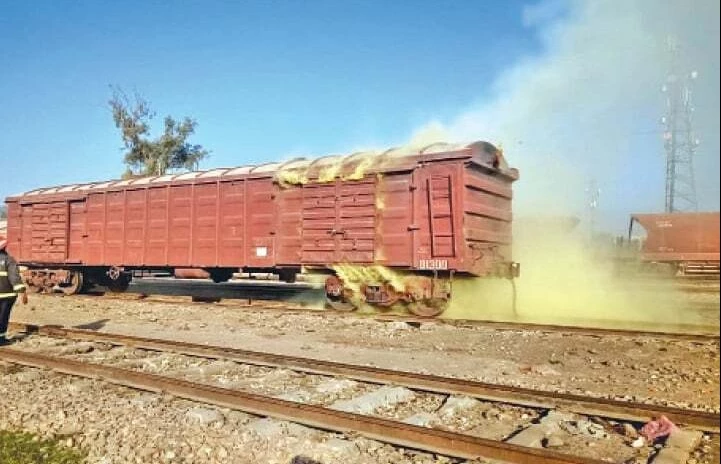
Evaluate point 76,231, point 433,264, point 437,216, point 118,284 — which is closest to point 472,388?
point 433,264

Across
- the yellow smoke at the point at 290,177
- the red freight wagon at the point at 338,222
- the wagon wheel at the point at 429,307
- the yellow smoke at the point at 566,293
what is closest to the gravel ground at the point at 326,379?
the wagon wheel at the point at 429,307

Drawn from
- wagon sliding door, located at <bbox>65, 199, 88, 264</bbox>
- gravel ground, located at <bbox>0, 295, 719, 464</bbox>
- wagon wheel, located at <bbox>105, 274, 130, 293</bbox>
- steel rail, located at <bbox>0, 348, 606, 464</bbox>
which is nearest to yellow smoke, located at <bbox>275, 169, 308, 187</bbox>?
gravel ground, located at <bbox>0, 295, 719, 464</bbox>

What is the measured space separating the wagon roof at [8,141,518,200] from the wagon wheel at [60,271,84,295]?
558cm

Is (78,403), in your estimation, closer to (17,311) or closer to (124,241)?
(17,311)

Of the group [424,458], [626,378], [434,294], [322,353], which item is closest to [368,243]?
[434,294]

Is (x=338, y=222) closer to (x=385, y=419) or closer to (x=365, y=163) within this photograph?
(x=365, y=163)

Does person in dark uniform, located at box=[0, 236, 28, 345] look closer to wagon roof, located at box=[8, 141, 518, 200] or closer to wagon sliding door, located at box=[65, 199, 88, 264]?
wagon roof, located at box=[8, 141, 518, 200]

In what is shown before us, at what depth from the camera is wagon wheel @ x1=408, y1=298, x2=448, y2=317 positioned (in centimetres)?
1262

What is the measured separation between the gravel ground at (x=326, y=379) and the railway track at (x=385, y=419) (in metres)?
0.16

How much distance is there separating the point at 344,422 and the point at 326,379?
2.04m

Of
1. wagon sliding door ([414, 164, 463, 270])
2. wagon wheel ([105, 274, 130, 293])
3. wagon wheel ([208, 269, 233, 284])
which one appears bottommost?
wagon wheel ([105, 274, 130, 293])

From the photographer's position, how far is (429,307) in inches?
503

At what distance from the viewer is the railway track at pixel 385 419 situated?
4484mm

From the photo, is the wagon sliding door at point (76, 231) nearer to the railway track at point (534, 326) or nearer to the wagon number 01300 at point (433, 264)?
the railway track at point (534, 326)
